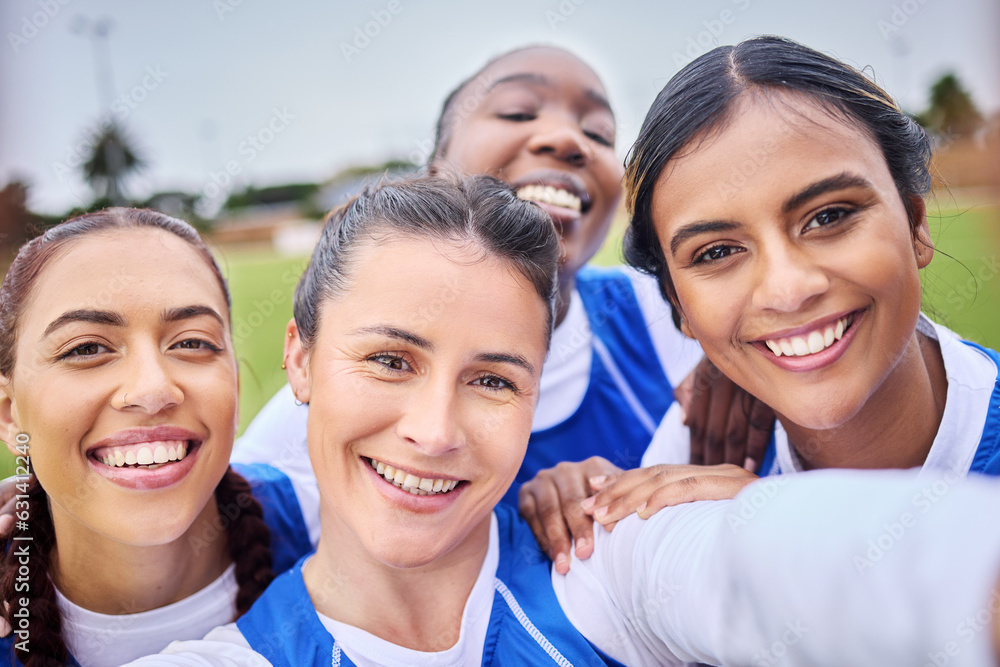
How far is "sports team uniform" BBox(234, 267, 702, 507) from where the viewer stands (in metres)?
2.73

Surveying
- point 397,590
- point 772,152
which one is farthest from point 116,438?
point 772,152

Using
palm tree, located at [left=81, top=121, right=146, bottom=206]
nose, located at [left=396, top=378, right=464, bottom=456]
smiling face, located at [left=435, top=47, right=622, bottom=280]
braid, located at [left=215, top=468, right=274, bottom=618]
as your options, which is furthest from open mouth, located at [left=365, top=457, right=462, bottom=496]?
palm tree, located at [left=81, top=121, right=146, bottom=206]

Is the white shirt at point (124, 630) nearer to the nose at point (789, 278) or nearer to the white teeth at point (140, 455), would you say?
the white teeth at point (140, 455)

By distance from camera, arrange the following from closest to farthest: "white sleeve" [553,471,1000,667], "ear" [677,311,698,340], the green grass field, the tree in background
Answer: "white sleeve" [553,471,1000,667]
"ear" [677,311,698,340]
the green grass field
the tree in background

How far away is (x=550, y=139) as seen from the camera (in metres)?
2.62

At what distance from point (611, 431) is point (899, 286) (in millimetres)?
1419

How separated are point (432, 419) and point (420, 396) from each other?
0.08 meters

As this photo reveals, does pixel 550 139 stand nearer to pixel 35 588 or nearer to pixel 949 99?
pixel 35 588

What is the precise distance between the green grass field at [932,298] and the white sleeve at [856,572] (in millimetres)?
1512

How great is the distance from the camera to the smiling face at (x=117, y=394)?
5.76 feet

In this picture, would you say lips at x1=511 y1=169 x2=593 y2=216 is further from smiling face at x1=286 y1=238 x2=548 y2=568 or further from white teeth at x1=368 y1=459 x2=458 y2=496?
white teeth at x1=368 y1=459 x2=458 y2=496

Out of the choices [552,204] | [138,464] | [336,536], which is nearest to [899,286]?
[552,204]

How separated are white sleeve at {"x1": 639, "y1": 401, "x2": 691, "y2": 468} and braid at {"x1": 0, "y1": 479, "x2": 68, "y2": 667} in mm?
1795

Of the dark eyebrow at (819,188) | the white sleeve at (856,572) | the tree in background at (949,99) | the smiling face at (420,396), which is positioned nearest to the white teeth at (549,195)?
the smiling face at (420,396)
